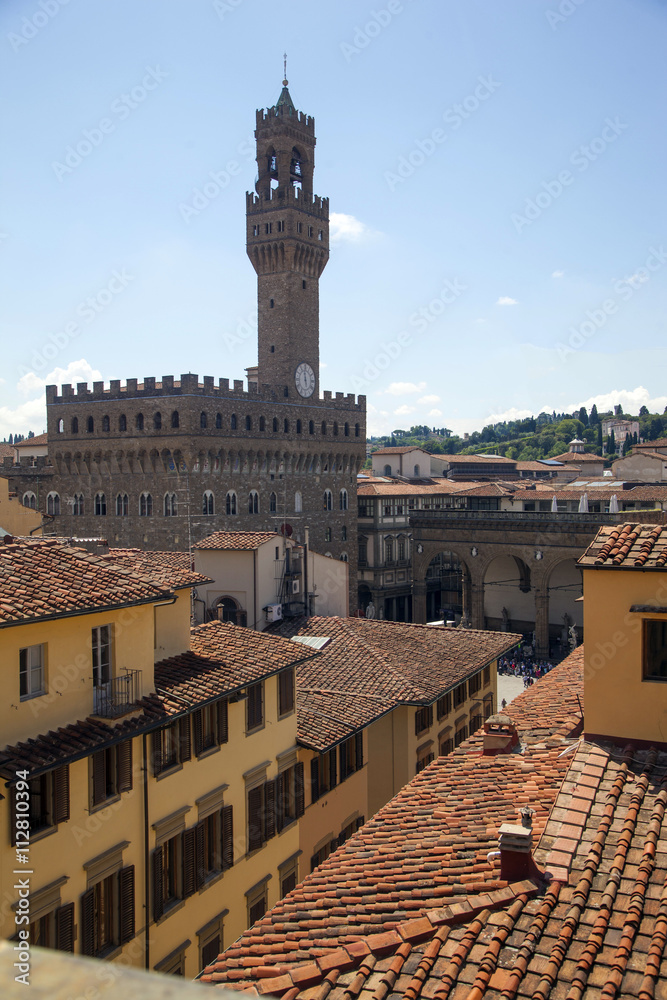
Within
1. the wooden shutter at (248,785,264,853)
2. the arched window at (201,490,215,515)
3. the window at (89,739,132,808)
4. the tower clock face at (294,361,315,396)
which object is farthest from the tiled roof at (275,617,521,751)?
the tower clock face at (294,361,315,396)

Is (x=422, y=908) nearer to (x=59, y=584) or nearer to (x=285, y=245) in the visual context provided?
(x=59, y=584)

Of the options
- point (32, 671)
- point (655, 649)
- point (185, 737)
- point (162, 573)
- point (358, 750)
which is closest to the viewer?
point (655, 649)

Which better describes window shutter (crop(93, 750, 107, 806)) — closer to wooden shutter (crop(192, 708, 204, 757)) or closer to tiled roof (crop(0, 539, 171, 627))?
tiled roof (crop(0, 539, 171, 627))

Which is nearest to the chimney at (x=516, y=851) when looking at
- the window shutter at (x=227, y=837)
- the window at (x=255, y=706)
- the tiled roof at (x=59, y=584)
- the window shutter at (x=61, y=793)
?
the window shutter at (x=61, y=793)

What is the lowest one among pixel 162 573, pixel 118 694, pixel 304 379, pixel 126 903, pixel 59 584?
pixel 126 903

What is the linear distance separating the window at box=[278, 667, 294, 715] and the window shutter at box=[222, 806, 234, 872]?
209 centimetres

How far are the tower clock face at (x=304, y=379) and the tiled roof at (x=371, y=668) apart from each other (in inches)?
1136

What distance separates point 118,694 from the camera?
10883 millimetres

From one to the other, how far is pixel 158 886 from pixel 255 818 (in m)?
2.80

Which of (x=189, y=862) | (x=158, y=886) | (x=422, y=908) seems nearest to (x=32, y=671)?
(x=158, y=886)

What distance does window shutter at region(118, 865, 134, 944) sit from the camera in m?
10.4

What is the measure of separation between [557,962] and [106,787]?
6826 mm

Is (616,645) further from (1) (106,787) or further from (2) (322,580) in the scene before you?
(2) (322,580)

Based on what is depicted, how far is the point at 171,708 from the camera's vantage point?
447 inches
